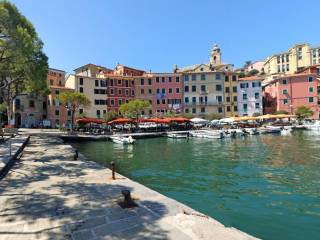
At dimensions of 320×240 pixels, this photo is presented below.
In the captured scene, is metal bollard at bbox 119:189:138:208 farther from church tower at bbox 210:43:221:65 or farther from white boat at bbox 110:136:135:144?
church tower at bbox 210:43:221:65

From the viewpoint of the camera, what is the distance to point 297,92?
252 feet

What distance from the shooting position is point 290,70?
122 metres

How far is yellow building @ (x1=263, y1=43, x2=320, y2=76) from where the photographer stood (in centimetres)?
11928

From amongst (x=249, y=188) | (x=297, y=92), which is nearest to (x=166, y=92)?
(x=297, y=92)

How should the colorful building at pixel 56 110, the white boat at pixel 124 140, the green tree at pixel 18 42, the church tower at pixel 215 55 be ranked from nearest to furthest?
the green tree at pixel 18 42 < the white boat at pixel 124 140 < the colorful building at pixel 56 110 < the church tower at pixel 215 55

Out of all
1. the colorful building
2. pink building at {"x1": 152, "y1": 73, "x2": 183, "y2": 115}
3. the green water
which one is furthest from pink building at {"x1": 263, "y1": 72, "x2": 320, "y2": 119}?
the green water

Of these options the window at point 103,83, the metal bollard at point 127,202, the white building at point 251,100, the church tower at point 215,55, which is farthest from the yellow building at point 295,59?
the metal bollard at point 127,202

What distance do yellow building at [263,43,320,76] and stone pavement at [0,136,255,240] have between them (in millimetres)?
118285

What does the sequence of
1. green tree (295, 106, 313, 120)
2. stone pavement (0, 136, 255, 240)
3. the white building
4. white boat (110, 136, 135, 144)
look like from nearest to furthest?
stone pavement (0, 136, 255, 240), white boat (110, 136, 135, 144), green tree (295, 106, 313, 120), the white building

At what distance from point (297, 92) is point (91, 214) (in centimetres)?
7926

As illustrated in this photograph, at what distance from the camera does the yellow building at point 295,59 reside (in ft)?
391

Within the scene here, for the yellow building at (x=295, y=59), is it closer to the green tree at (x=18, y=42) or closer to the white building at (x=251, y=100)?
the white building at (x=251, y=100)

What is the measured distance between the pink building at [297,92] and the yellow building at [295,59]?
41.4 metres

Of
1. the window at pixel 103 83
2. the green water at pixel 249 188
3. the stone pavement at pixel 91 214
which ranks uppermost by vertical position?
the window at pixel 103 83
